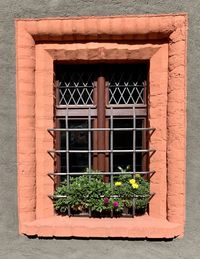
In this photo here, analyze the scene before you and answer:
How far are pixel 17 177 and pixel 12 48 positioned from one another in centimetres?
117

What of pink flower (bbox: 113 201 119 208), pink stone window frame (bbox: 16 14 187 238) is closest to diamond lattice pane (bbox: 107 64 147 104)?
pink stone window frame (bbox: 16 14 187 238)

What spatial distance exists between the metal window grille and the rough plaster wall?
433 millimetres

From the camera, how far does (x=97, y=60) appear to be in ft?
9.71

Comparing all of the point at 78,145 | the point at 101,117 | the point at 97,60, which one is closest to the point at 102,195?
the point at 78,145

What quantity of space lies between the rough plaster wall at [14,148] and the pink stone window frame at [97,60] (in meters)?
0.07

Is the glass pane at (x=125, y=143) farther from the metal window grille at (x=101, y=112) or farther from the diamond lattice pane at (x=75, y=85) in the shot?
the diamond lattice pane at (x=75, y=85)

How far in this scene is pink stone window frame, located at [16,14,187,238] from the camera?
281cm

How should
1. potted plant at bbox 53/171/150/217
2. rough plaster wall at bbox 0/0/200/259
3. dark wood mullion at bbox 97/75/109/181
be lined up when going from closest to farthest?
rough plaster wall at bbox 0/0/200/259, potted plant at bbox 53/171/150/217, dark wood mullion at bbox 97/75/109/181

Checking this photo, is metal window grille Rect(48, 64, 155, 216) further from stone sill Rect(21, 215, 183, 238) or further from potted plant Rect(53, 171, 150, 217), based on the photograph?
stone sill Rect(21, 215, 183, 238)

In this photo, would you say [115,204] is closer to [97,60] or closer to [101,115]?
[101,115]

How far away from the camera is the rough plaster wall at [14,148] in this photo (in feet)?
9.18

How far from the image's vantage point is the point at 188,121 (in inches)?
112

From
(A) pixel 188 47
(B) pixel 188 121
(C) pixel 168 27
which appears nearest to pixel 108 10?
(C) pixel 168 27

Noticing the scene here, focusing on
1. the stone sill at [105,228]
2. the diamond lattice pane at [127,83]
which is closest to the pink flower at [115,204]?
the stone sill at [105,228]
